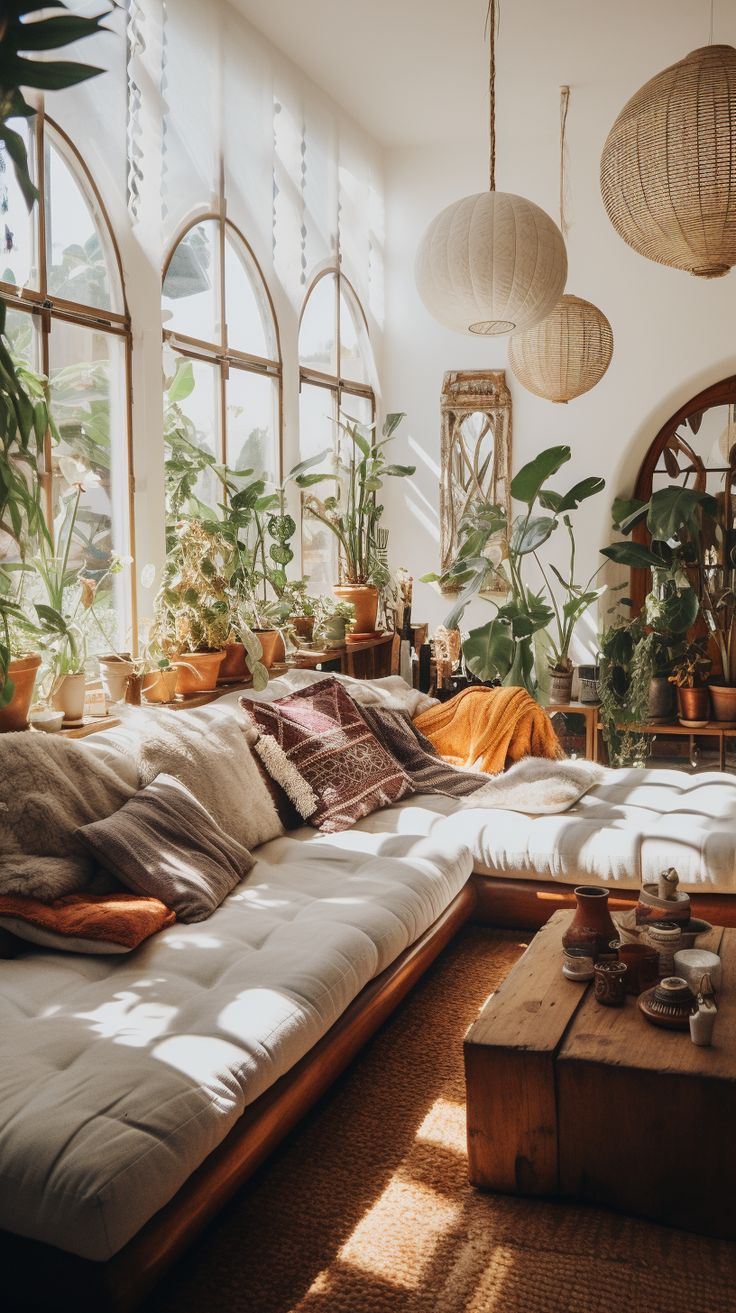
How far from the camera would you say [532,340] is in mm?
5125

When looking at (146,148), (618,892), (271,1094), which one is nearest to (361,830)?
(618,892)

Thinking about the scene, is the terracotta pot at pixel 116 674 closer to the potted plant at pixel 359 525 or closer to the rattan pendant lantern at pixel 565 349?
the potted plant at pixel 359 525

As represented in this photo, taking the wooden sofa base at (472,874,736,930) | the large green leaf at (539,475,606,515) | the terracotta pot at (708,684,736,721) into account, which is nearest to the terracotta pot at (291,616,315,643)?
the large green leaf at (539,475,606,515)

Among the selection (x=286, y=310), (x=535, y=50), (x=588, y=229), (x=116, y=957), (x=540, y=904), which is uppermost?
(x=535, y=50)

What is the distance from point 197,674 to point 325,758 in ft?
1.96

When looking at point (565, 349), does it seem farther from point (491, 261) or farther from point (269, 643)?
point (269, 643)

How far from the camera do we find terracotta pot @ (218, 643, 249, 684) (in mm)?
4469

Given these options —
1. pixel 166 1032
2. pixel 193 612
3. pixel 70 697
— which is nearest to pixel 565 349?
pixel 193 612

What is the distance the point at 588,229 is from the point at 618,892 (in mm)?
4533

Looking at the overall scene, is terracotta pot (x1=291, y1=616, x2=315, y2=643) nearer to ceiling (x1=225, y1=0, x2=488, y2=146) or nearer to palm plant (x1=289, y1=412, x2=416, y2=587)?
palm plant (x1=289, y1=412, x2=416, y2=587)

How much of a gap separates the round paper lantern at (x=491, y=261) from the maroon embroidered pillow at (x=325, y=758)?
156 centimetres

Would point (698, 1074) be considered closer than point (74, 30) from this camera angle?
No

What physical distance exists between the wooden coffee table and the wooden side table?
153 inches

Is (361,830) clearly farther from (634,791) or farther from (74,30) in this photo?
(74,30)
